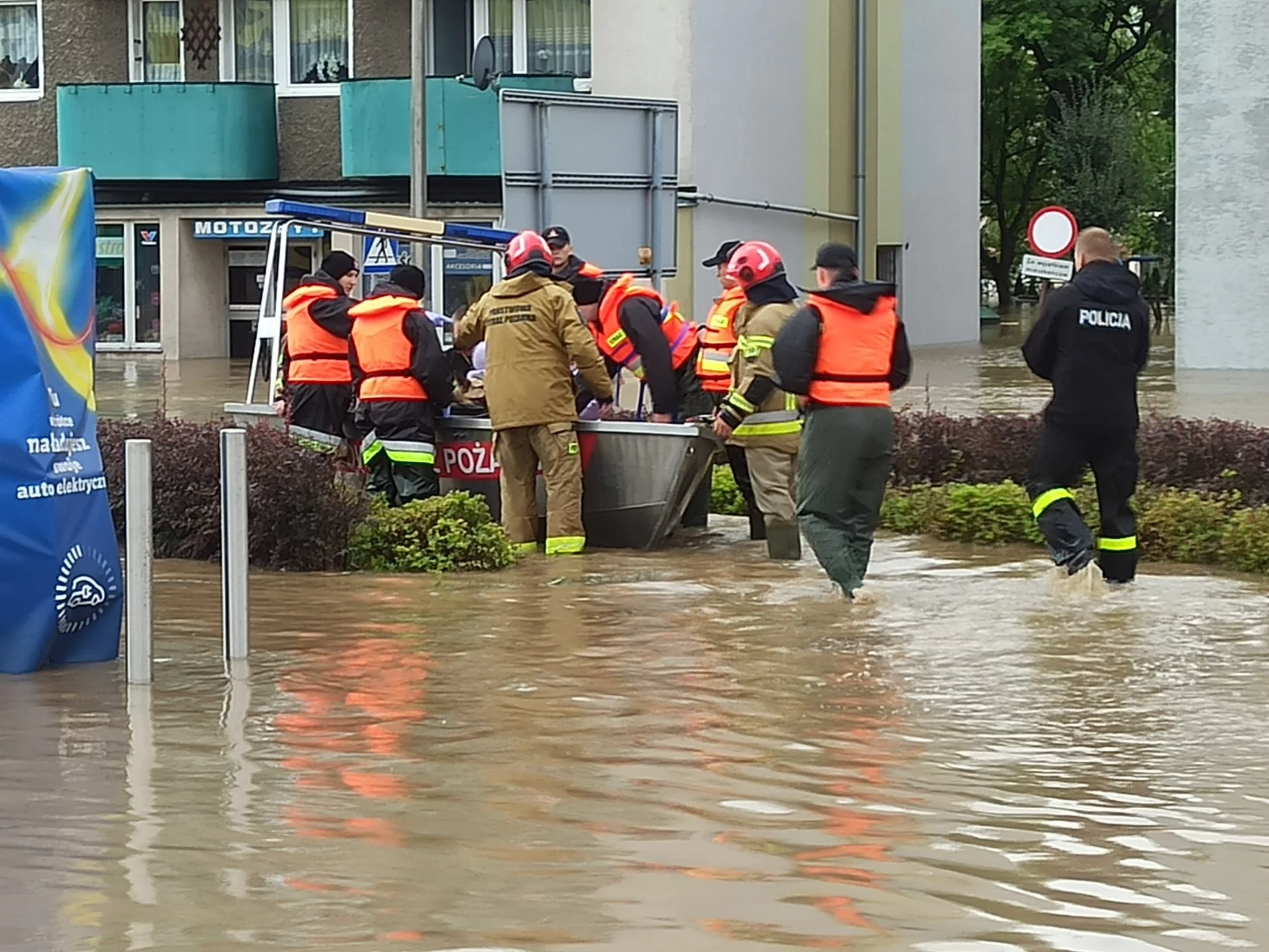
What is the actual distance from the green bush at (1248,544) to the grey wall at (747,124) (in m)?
19.9

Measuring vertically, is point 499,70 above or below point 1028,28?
below

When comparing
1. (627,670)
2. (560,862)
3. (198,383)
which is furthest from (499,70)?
(560,862)

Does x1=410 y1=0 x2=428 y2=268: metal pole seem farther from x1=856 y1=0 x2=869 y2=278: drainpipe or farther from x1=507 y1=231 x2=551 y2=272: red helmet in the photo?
x1=507 y1=231 x2=551 y2=272: red helmet

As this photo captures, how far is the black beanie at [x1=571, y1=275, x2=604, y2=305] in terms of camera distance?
44.4 feet

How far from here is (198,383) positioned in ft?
98.3

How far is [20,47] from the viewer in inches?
1439

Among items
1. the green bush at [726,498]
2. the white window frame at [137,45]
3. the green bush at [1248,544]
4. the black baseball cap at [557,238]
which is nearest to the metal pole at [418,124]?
the white window frame at [137,45]

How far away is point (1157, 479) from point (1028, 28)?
4119 cm

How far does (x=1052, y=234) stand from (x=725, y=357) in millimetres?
3143

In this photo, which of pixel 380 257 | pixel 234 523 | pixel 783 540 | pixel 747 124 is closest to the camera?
pixel 234 523

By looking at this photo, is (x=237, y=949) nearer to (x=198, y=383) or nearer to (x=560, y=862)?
(x=560, y=862)

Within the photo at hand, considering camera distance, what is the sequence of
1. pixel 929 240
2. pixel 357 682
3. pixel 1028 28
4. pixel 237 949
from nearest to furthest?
pixel 237 949
pixel 357 682
pixel 929 240
pixel 1028 28

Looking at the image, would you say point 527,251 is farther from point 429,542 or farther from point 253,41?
point 253,41

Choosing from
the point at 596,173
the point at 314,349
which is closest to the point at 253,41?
the point at 596,173
